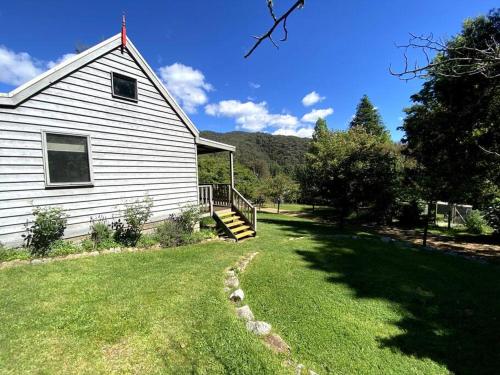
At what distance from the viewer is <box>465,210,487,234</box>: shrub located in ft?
39.8

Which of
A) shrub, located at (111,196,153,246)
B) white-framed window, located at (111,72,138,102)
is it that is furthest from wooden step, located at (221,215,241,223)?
white-framed window, located at (111,72,138,102)

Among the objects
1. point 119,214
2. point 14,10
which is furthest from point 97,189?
point 14,10

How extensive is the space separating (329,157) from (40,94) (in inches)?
460

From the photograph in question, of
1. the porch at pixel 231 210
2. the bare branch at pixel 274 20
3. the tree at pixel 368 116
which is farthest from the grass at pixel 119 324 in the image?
the tree at pixel 368 116

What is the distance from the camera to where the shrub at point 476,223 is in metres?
12.1

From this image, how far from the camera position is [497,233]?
10289 mm

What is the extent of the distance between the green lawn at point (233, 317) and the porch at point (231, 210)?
109 inches

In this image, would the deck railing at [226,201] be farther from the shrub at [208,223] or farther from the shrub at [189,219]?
the shrub at [189,219]

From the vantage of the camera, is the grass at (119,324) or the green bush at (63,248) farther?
the green bush at (63,248)

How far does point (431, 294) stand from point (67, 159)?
8.17 meters

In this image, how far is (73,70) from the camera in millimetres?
5945

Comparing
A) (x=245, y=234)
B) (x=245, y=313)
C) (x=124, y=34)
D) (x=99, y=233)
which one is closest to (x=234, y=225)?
(x=245, y=234)

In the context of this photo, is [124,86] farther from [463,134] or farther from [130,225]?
[463,134]

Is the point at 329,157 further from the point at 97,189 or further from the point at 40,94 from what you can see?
the point at 40,94
